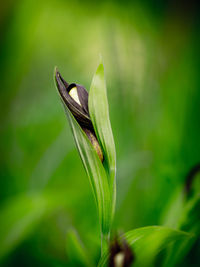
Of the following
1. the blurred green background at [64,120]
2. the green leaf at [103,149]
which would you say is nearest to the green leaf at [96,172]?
the green leaf at [103,149]

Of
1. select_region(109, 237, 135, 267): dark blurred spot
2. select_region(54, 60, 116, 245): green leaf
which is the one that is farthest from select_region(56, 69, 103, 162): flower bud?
select_region(109, 237, 135, 267): dark blurred spot

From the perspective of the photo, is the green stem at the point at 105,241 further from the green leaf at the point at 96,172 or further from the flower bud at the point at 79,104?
the flower bud at the point at 79,104

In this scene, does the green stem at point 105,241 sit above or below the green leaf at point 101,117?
below

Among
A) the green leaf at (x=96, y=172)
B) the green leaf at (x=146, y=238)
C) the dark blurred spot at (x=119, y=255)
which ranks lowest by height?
the green leaf at (x=146, y=238)

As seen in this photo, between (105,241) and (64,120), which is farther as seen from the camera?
(64,120)

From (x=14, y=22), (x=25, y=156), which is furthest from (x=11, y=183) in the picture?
(x=14, y=22)

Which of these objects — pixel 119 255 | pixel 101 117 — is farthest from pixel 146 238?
pixel 101 117

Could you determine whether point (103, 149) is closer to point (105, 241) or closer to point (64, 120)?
point (105, 241)

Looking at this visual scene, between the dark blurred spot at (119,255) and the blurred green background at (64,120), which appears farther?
the blurred green background at (64,120)
